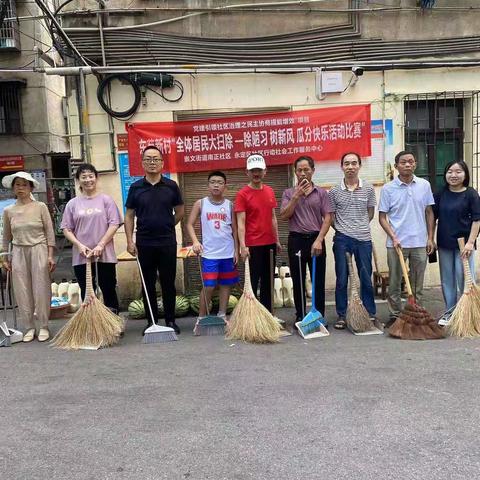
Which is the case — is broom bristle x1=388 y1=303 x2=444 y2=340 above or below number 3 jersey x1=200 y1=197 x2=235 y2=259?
below

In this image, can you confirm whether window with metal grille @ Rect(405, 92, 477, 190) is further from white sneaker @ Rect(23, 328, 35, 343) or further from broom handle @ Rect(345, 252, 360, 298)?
white sneaker @ Rect(23, 328, 35, 343)

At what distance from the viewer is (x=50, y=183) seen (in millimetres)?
16875

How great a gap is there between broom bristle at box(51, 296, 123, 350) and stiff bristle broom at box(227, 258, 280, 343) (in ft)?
3.83

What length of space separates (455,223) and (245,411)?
3.04m

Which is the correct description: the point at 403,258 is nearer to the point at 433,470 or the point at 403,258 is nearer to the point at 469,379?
the point at 469,379

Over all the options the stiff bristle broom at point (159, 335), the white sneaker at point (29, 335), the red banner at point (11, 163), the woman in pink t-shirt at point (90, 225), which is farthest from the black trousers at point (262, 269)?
the red banner at point (11, 163)

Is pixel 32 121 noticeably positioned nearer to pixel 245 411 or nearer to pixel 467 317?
pixel 467 317

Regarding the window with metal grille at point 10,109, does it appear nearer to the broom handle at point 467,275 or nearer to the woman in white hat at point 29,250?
the woman in white hat at point 29,250

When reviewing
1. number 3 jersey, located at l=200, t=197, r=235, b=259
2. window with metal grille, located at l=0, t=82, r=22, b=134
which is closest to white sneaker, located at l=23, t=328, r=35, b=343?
number 3 jersey, located at l=200, t=197, r=235, b=259

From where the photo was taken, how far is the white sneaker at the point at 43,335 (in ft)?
16.3

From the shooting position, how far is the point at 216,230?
498 centimetres

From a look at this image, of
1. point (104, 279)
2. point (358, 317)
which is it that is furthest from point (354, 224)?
point (104, 279)

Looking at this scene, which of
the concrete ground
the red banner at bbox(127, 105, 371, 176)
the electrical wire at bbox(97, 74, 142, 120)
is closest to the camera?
the concrete ground

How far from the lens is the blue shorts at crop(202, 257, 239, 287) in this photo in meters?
5.01
